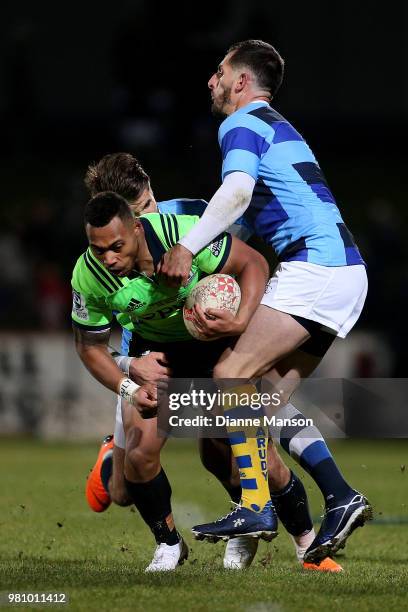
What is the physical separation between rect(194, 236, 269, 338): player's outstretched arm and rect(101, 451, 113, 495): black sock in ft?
6.20

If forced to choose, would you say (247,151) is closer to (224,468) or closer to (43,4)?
(224,468)

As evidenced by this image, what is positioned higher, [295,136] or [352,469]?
[295,136]

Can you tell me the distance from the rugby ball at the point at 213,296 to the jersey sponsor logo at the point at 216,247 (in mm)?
130

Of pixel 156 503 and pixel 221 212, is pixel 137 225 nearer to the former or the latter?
pixel 221 212

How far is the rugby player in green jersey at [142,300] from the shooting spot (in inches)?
246

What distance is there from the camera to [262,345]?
6328 millimetres

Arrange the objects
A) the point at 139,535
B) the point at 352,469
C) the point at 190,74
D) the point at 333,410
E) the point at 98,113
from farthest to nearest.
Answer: the point at 98,113 → the point at 190,74 → the point at 352,469 → the point at 139,535 → the point at 333,410

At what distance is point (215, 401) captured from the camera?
6.41 meters

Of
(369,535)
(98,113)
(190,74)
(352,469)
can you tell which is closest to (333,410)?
(369,535)

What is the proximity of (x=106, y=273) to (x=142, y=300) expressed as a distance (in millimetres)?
234

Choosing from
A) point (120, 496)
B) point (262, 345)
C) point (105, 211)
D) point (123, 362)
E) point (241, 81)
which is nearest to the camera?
point (105, 211)

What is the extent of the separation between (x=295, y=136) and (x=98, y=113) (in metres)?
27.7

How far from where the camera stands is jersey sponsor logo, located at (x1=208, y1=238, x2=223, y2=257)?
6.47 meters

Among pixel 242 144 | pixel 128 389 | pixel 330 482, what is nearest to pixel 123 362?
pixel 128 389
